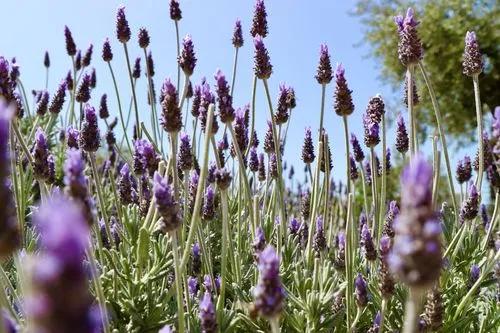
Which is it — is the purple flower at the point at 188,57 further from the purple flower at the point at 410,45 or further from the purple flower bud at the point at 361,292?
the purple flower bud at the point at 361,292

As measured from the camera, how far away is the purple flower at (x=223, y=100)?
2.05 meters

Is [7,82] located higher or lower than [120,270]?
higher

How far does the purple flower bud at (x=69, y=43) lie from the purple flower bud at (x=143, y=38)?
105cm

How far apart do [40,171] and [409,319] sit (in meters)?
1.38

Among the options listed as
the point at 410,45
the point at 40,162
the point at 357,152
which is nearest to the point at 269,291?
the point at 40,162

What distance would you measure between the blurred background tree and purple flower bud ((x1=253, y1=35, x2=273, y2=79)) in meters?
14.1

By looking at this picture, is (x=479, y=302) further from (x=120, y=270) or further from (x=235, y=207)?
(x=120, y=270)

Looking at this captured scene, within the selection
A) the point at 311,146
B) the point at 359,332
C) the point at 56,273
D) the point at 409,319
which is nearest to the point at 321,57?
the point at 311,146

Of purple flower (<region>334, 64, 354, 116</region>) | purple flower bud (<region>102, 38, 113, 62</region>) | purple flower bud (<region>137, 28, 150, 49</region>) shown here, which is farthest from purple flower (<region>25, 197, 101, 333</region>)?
purple flower bud (<region>102, 38, 113, 62</region>)

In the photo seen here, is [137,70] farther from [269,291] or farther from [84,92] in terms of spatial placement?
[269,291]

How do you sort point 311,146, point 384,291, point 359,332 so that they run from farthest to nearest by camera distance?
1. point 311,146
2. point 359,332
3. point 384,291

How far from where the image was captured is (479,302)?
3012mm

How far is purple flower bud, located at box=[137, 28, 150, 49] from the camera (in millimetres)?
3795

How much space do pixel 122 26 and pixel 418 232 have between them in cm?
305
